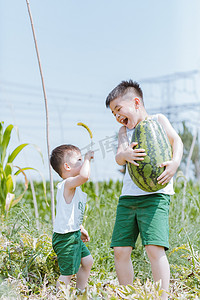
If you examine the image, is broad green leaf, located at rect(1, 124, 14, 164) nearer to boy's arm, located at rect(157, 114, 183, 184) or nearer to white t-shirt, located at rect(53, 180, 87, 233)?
white t-shirt, located at rect(53, 180, 87, 233)

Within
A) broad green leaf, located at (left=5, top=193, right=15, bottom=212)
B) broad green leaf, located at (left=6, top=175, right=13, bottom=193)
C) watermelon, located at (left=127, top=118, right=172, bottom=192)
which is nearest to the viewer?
watermelon, located at (left=127, top=118, right=172, bottom=192)

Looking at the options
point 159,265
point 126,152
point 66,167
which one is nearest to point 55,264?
point 66,167

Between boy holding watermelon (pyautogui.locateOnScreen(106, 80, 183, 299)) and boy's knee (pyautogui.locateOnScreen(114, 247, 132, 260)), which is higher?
boy holding watermelon (pyautogui.locateOnScreen(106, 80, 183, 299))

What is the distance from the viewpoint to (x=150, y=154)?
2451 millimetres

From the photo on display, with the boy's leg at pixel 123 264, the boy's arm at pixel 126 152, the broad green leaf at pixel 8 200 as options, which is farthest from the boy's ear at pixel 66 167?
the broad green leaf at pixel 8 200

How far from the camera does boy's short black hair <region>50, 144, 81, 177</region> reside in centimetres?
282

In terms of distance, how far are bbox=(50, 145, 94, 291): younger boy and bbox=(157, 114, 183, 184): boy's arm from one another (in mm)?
553

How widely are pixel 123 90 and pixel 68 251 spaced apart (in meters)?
1.30

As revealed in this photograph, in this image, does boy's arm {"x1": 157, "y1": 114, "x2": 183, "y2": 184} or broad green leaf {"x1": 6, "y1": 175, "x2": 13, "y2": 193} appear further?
broad green leaf {"x1": 6, "y1": 175, "x2": 13, "y2": 193}

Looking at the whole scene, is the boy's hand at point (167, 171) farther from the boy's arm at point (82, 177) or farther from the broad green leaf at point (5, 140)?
the broad green leaf at point (5, 140)

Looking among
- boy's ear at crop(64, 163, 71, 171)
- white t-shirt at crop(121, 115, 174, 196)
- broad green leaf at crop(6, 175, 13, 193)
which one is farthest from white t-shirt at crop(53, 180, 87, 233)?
broad green leaf at crop(6, 175, 13, 193)

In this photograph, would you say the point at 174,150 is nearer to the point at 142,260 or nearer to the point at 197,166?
the point at 142,260

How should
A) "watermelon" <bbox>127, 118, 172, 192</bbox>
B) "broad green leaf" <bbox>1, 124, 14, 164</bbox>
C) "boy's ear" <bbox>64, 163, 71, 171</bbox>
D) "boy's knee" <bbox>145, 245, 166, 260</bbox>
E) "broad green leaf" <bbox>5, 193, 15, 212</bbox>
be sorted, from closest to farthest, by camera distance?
1. "watermelon" <bbox>127, 118, 172, 192</bbox>
2. "boy's knee" <bbox>145, 245, 166, 260</bbox>
3. "boy's ear" <bbox>64, 163, 71, 171</bbox>
4. "broad green leaf" <bbox>5, 193, 15, 212</bbox>
5. "broad green leaf" <bbox>1, 124, 14, 164</bbox>

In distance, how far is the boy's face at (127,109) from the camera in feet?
8.84
